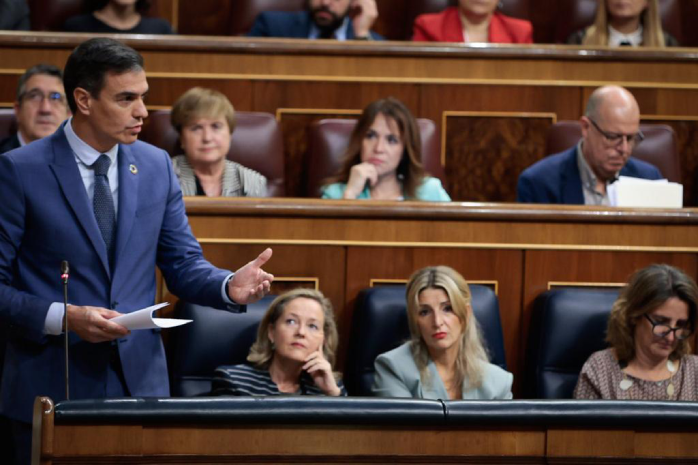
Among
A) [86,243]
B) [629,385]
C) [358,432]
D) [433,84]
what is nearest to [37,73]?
[433,84]

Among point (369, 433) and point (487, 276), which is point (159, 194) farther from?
point (487, 276)

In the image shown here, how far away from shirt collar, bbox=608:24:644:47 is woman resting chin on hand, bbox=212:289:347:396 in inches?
40.0

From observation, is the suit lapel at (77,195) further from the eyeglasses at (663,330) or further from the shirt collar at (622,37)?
the shirt collar at (622,37)

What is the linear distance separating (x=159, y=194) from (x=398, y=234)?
1.39ft

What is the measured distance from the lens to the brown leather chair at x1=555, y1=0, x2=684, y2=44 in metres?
2.17

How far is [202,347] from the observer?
1.24 m

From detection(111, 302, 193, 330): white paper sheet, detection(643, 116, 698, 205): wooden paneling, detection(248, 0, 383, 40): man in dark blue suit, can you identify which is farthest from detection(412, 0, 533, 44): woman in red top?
detection(111, 302, 193, 330): white paper sheet

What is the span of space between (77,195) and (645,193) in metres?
0.83

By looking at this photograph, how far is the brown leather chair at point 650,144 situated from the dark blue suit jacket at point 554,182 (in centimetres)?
13

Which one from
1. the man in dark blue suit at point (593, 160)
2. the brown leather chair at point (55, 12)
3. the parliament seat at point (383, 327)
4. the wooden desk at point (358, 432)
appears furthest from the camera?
the brown leather chair at point (55, 12)

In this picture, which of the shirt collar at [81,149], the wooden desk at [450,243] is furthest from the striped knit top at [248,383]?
the shirt collar at [81,149]

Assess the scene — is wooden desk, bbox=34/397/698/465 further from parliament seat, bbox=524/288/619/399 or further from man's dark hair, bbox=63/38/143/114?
parliament seat, bbox=524/288/619/399

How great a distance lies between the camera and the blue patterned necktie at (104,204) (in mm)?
935

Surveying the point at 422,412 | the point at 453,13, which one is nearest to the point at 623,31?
the point at 453,13
